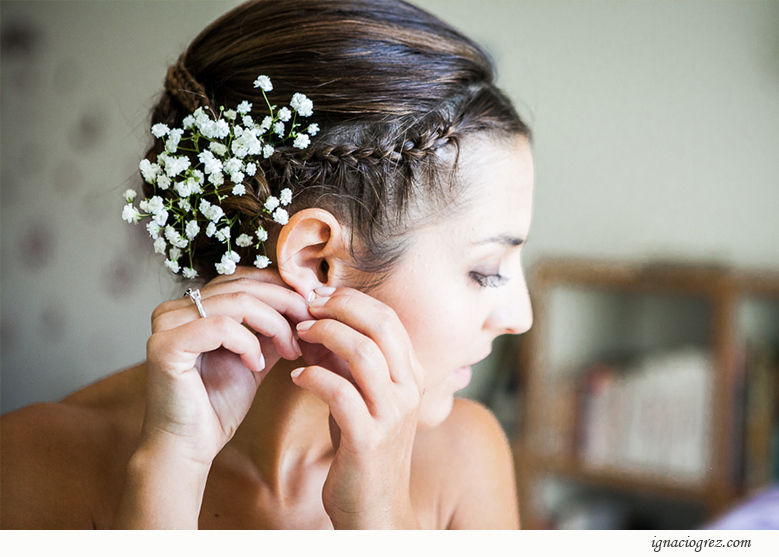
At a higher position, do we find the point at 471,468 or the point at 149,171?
the point at 149,171

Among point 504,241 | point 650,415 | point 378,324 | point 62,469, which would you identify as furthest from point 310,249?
point 650,415

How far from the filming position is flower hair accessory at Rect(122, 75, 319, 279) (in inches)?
27.6

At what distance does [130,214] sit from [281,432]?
0.37 meters

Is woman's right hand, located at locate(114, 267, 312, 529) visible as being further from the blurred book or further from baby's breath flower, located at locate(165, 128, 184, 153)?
the blurred book

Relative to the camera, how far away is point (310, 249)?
75cm

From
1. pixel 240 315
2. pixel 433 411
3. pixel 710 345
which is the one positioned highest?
pixel 240 315

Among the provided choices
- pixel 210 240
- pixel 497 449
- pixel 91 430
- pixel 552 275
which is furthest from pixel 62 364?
pixel 552 275

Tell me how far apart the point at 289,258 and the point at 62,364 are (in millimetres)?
555

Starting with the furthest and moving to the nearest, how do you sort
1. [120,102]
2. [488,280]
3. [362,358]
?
[120,102]
[488,280]
[362,358]

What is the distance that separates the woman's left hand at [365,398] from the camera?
66 cm

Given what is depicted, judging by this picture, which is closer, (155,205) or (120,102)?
(155,205)

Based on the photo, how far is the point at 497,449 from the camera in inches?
39.9

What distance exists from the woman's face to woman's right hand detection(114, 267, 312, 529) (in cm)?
14

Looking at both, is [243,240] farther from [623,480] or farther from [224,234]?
[623,480]
